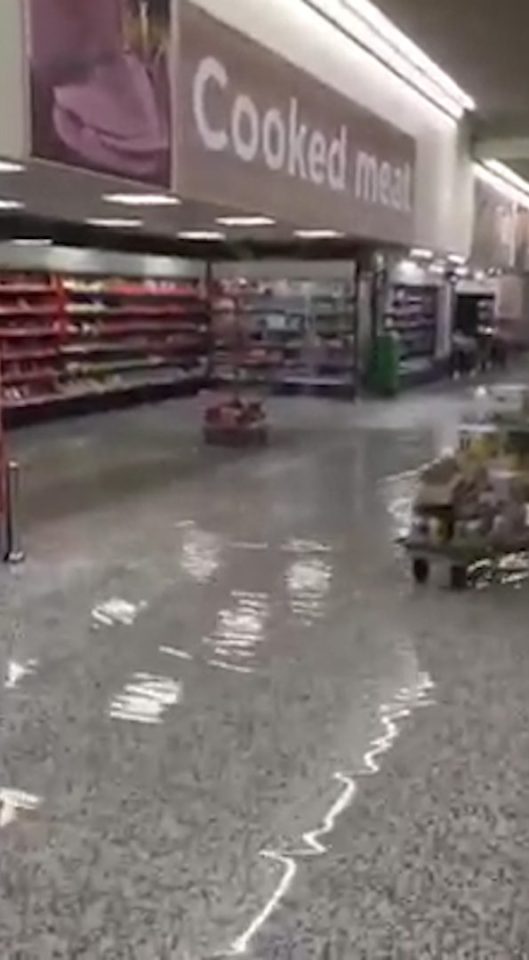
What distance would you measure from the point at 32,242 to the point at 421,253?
→ 15.7ft

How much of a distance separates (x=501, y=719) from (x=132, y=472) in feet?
21.7

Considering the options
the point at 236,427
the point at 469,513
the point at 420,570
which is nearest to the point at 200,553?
the point at 420,570

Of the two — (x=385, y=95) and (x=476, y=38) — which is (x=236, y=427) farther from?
(x=476, y=38)

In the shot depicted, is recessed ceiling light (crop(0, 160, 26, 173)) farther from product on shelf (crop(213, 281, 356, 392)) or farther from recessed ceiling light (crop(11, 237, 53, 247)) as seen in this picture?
product on shelf (crop(213, 281, 356, 392))

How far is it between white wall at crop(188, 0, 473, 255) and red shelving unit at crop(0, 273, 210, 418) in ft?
14.2

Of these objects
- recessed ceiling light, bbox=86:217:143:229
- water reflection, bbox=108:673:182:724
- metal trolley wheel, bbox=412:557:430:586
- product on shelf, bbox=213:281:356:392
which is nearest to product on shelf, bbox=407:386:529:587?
metal trolley wheel, bbox=412:557:430:586

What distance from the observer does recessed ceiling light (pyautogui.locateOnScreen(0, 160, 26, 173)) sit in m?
6.77

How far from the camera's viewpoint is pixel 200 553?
7.24 meters

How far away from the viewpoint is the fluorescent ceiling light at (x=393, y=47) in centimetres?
1084

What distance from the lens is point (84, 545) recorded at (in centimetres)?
745

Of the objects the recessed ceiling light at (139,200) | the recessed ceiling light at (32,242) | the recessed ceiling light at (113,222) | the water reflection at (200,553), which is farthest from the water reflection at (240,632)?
the recessed ceiling light at (32,242)

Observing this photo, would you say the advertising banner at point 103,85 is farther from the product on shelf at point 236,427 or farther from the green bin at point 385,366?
the green bin at point 385,366

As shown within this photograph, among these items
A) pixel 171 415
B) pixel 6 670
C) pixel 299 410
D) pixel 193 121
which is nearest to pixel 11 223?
pixel 171 415

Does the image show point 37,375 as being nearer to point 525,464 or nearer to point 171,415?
point 171,415
